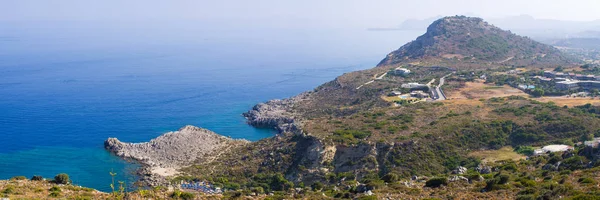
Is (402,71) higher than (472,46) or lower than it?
lower

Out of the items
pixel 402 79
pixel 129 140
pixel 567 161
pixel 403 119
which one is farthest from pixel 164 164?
pixel 402 79

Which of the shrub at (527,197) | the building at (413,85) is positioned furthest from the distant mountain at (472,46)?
the shrub at (527,197)

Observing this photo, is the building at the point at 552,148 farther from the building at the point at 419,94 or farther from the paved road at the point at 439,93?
the building at the point at 419,94

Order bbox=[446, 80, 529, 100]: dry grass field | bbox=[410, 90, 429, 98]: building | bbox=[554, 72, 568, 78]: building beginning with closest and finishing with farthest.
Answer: bbox=[446, 80, 529, 100]: dry grass field → bbox=[410, 90, 429, 98]: building → bbox=[554, 72, 568, 78]: building

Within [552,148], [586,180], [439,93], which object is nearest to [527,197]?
[586,180]

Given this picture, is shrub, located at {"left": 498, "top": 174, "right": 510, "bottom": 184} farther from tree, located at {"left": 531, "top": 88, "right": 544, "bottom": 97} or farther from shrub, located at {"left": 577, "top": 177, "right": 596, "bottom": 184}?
tree, located at {"left": 531, "top": 88, "right": 544, "bottom": 97}

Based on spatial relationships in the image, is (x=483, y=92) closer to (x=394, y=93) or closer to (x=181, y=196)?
(x=394, y=93)

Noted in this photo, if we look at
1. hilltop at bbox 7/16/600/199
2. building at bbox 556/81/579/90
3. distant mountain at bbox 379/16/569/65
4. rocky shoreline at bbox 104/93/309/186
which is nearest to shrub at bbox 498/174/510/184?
hilltop at bbox 7/16/600/199
